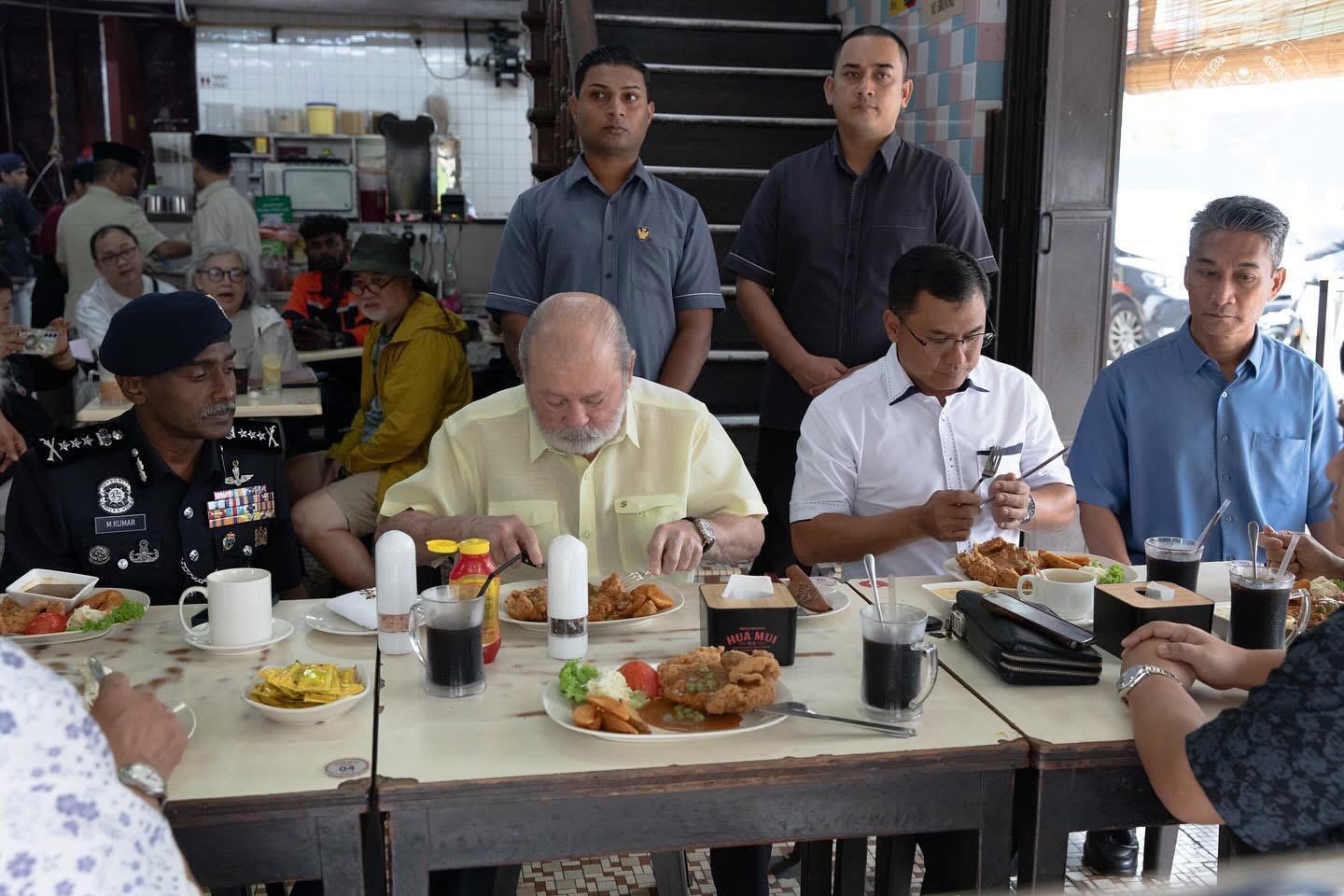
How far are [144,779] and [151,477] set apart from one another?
1.36 meters

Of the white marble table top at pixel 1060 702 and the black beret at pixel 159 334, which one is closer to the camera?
the white marble table top at pixel 1060 702

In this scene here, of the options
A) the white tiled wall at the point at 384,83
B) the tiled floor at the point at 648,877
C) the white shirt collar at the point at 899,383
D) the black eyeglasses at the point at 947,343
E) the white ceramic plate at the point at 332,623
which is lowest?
the tiled floor at the point at 648,877

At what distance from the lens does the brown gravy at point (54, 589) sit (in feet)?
7.19

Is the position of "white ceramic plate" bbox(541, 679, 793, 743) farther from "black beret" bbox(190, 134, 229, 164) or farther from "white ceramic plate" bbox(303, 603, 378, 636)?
"black beret" bbox(190, 134, 229, 164)

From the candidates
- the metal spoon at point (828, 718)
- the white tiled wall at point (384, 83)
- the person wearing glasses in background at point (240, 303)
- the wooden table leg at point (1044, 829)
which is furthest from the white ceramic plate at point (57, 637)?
the white tiled wall at point (384, 83)

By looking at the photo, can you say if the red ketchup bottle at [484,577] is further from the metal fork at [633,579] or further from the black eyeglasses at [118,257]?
the black eyeglasses at [118,257]

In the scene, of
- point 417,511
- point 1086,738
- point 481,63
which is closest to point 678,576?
point 417,511

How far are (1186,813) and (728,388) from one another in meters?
3.61

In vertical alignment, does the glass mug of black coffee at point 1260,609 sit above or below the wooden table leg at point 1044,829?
above

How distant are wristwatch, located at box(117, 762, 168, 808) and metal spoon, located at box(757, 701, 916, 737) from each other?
0.79m

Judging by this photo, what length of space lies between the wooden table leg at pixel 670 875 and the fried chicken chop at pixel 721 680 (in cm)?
Result: 95

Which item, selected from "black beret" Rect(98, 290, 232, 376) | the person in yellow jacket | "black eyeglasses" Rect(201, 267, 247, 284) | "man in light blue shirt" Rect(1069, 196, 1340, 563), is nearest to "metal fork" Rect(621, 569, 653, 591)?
"black beret" Rect(98, 290, 232, 376)

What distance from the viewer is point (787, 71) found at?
564 centimetres

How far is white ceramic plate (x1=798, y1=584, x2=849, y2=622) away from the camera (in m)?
2.17
